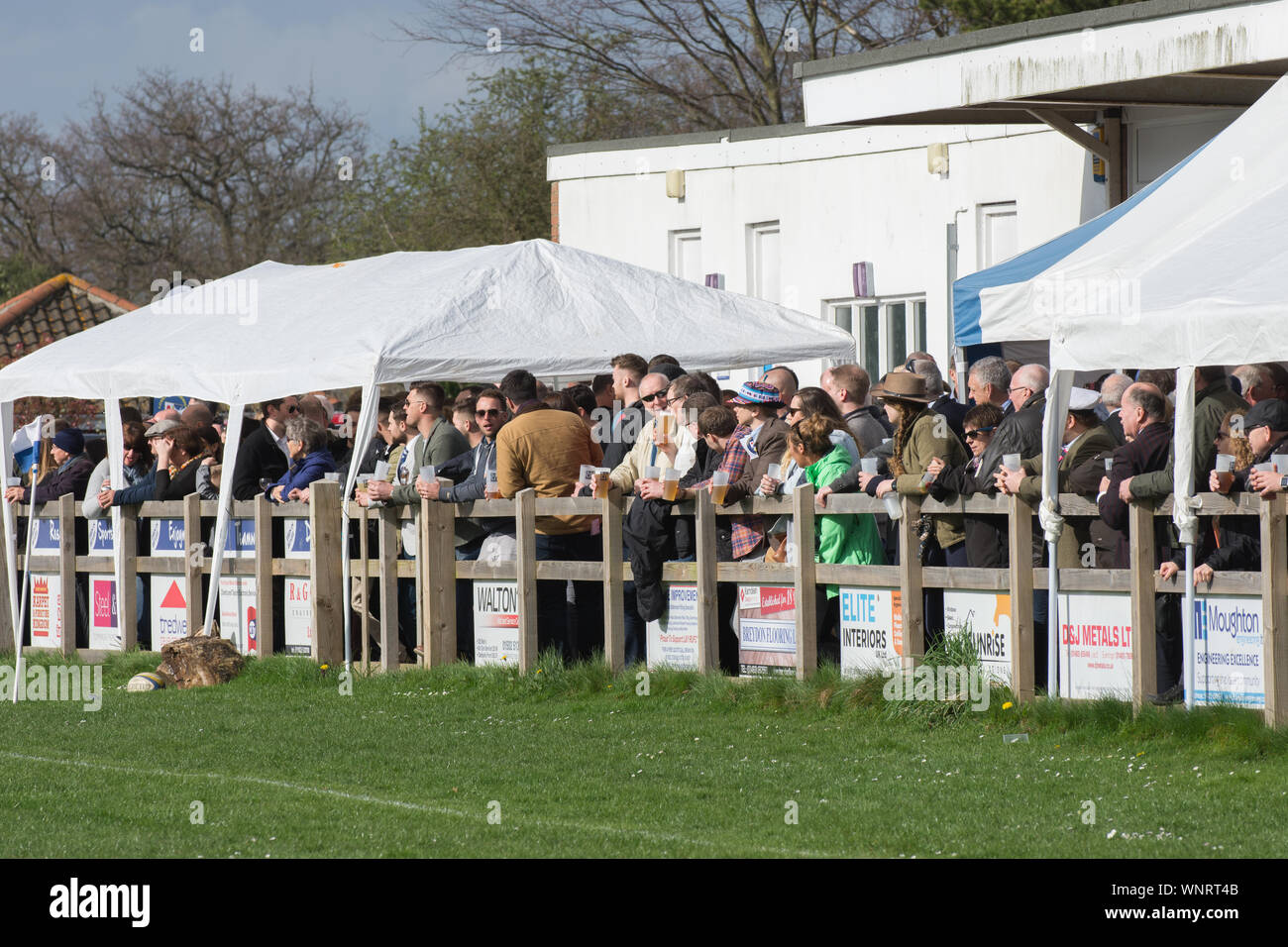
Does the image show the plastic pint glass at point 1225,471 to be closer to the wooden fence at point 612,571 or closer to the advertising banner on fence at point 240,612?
the wooden fence at point 612,571

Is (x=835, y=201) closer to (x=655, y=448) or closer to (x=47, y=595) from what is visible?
(x=47, y=595)

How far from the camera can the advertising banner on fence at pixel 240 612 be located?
14617 millimetres

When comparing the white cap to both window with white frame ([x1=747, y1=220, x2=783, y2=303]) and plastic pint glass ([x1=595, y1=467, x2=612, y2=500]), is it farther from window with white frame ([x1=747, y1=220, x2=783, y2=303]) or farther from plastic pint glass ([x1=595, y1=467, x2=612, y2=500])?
window with white frame ([x1=747, y1=220, x2=783, y2=303])

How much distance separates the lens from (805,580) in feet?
37.6

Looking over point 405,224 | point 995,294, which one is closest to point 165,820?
point 995,294

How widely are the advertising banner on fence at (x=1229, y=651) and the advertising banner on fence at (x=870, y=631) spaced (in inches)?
71.7

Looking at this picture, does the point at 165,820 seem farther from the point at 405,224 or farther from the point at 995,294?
the point at 405,224

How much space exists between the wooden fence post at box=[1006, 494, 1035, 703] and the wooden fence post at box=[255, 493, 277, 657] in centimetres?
610

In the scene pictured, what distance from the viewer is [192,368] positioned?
14602mm

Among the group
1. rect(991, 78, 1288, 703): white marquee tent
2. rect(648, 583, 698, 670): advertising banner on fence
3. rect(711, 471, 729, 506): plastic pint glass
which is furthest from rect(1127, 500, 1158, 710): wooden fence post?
rect(648, 583, 698, 670): advertising banner on fence

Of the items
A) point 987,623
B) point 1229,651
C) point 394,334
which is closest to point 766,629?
point 987,623

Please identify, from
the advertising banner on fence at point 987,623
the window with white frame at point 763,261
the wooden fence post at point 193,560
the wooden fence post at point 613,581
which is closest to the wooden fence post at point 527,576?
the wooden fence post at point 613,581
